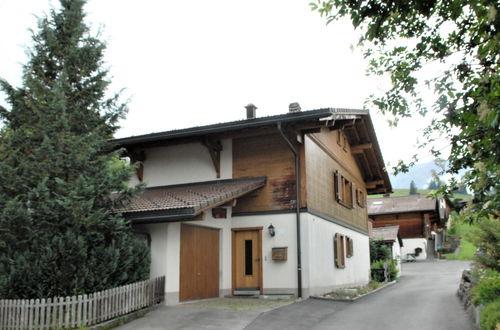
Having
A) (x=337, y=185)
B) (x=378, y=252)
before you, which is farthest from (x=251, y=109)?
(x=378, y=252)

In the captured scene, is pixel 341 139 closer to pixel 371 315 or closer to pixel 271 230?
pixel 271 230

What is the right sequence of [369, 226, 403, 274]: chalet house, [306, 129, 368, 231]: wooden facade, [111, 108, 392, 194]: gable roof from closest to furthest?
[111, 108, 392, 194]: gable roof
[306, 129, 368, 231]: wooden facade
[369, 226, 403, 274]: chalet house

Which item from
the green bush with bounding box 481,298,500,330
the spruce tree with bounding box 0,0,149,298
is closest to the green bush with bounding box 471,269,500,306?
the green bush with bounding box 481,298,500,330

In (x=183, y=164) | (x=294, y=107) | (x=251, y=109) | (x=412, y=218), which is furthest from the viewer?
(x=412, y=218)

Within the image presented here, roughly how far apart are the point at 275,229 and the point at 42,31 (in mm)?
8539

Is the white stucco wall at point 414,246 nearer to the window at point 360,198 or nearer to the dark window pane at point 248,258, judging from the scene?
the window at point 360,198

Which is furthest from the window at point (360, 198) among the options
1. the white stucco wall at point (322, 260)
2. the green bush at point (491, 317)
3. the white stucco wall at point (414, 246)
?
the white stucco wall at point (414, 246)

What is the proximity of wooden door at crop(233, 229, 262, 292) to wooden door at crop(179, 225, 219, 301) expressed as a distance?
72 cm

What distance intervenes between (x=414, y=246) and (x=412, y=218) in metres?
3.63

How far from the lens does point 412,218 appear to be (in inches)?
1940

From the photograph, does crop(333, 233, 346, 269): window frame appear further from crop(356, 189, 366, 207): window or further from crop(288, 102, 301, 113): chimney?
crop(288, 102, 301, 113): chimney

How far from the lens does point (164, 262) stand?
39.6 feet

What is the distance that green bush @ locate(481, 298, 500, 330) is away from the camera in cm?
707

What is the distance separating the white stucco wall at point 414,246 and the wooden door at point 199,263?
36.9 meters
